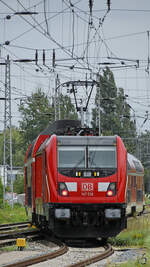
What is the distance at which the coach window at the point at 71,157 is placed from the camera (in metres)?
16.9

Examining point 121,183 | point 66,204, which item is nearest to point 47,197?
point 66,204

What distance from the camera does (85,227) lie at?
16859mm

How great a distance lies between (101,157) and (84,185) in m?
0.97

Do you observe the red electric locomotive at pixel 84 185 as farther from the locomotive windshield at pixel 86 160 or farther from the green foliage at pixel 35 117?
the green foliage at pixel 35 117

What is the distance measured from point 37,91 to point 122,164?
8392 centimetres

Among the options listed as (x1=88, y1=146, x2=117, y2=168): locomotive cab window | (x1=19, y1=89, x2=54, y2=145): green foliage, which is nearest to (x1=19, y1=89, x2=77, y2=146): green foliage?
(x1=19, y1=89, x2=54, y2=145): green foliage

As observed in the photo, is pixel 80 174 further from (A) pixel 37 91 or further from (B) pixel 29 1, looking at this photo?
(A) pixel 37 91

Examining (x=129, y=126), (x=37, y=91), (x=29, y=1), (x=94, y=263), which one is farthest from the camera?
(x=37, y=91)

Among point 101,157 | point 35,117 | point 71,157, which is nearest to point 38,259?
point 71,157

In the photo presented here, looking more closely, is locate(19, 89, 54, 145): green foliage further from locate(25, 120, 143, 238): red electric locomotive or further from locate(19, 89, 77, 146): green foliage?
locate(25, 120, 143, 238): red electric locomotive

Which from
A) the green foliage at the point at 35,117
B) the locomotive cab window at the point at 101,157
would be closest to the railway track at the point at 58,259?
the locomotive cab window at the point at 101,157

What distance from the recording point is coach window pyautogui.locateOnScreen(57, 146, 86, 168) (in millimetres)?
16859

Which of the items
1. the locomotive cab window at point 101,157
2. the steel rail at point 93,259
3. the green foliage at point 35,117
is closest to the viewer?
the steel rail at point 93,259

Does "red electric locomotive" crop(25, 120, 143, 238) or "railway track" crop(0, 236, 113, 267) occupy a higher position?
"red electric locomotive" crop(25, 120, 143, 238)
